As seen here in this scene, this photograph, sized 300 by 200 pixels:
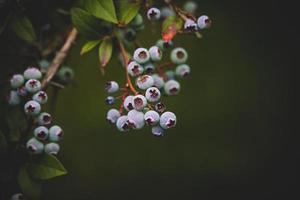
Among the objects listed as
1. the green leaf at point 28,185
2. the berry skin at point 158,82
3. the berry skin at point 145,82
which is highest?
the berry skin at point 158,82

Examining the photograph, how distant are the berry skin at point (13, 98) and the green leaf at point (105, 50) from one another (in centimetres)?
21

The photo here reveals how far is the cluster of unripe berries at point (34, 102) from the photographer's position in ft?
2.98

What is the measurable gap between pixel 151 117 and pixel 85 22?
0.29 meters

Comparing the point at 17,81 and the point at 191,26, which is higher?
the point at 191,26

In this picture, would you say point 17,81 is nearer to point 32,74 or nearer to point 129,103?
point 32,74

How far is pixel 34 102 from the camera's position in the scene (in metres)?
0.90

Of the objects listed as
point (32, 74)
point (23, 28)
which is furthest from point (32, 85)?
point (23, 28)

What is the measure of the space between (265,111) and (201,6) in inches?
29.0

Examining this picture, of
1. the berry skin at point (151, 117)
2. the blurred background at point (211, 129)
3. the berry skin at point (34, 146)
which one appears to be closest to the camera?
the berry skin at point (151, 117)


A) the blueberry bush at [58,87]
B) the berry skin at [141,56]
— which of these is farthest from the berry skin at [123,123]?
the berry skin at [141,56]

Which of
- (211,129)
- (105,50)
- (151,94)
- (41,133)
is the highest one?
(211,129)

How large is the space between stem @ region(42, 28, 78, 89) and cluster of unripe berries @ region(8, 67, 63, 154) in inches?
1.0

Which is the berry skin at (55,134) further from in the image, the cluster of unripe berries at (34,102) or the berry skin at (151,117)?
the berry skin at (151,117)

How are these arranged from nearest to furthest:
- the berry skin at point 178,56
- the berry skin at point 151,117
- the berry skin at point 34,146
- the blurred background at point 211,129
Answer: the berry skin at point 151,117 → the berry skin at point 34,146 → the berry skin at point 178,56 → the blurred background at point 211,129
